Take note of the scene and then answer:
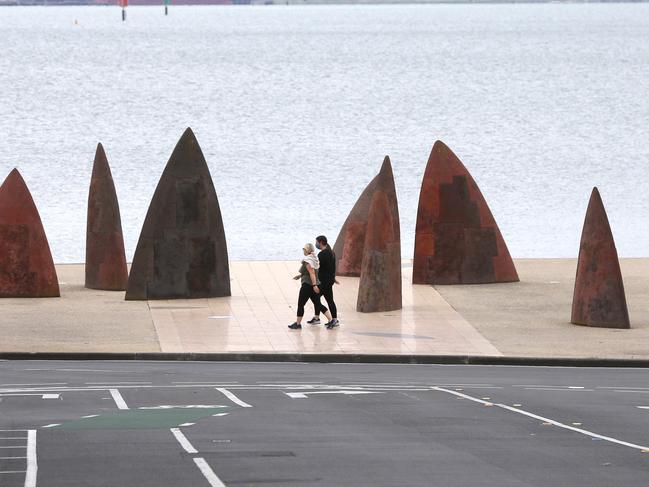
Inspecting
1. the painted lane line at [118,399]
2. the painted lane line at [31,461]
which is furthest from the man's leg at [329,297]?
the painted lane line at [31,461]

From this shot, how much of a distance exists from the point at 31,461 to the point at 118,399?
14.0 ft

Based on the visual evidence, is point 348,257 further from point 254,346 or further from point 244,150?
point 244,150

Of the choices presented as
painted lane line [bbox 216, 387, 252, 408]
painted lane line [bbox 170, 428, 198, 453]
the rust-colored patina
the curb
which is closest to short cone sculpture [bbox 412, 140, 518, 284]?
the rust-colored patina

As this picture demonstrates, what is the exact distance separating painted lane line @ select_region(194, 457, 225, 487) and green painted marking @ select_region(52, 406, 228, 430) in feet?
7.01

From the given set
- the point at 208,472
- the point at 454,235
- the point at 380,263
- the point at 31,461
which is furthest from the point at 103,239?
the point at 208,472

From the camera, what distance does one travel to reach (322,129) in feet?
301

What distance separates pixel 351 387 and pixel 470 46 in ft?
554

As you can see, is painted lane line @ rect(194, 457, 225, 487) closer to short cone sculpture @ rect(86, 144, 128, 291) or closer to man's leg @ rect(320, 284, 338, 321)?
man's leg @ rect(320, 284, 338, 321)

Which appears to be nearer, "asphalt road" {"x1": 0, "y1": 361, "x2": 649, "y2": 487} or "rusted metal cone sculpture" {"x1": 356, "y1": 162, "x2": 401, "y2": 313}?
"asphalt road" {"x1": 0, "y1": 361, "x2": 649, "y2": 487}

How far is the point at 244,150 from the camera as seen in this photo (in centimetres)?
7906

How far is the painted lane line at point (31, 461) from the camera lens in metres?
13.6

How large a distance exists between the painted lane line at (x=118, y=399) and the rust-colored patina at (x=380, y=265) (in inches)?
367

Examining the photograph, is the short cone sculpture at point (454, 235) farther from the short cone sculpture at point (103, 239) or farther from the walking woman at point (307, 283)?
the walking woman at point (307, 283)

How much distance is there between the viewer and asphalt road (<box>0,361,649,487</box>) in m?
14.1
